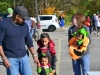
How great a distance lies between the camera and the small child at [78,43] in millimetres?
7293

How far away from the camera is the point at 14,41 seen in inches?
251

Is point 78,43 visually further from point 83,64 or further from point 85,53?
point 83,64

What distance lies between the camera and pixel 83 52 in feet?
24.1

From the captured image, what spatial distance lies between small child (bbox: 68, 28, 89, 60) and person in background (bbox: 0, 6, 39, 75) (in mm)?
1215

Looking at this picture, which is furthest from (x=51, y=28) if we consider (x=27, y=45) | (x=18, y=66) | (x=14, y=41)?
(x=14, y=41)

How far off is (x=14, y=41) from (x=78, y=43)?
158cm

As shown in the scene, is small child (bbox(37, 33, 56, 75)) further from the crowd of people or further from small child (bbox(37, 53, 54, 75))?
small child (bbox(37, 53, 54, 75))

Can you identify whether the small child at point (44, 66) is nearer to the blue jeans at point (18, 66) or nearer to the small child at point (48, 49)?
Result: the small child at point (48, 49)

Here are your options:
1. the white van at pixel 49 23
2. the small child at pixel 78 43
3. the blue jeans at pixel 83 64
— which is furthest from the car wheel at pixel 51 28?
the small child at pixel 78 43

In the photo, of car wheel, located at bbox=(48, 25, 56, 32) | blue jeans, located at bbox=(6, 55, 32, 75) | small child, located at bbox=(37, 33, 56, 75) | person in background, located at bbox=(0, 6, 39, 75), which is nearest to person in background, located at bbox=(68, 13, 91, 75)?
small child, located at bbox=(37, 33, 56, 75)

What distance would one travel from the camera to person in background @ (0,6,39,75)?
6277 mm

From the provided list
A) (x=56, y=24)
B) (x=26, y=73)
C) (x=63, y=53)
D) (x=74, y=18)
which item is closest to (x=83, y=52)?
(x=74, y=18)

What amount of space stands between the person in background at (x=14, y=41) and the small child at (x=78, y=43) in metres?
1.21

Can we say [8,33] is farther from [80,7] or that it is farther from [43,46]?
[80,7]
